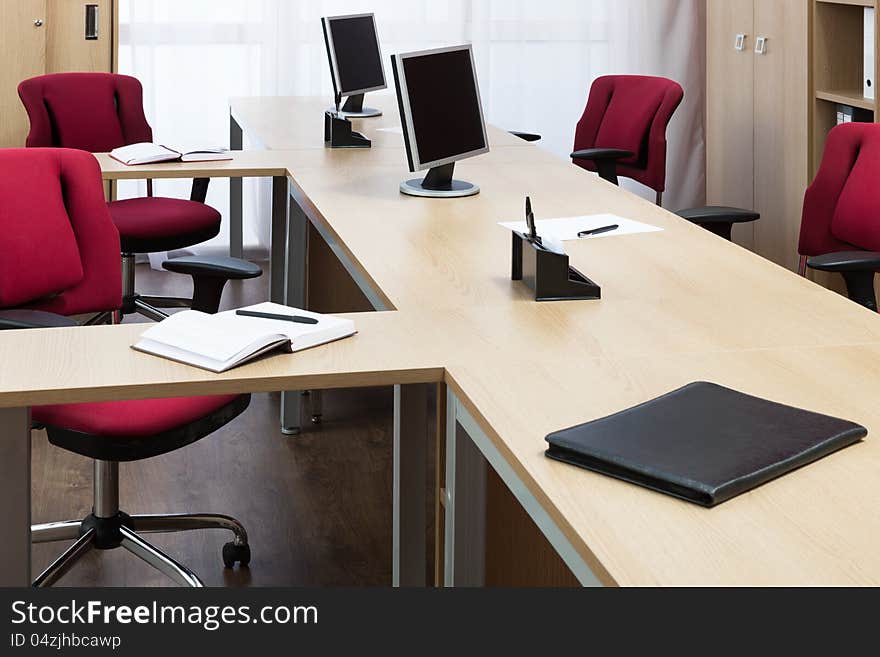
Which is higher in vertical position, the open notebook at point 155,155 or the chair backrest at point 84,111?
the chair backrest at point 84,111

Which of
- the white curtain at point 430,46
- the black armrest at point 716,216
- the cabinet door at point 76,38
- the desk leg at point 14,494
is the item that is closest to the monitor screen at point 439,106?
the black armrest at point 716,216

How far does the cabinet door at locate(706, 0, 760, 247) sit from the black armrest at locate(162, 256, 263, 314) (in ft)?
11.5

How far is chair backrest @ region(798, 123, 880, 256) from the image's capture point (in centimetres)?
365

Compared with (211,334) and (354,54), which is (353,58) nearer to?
(354,54)

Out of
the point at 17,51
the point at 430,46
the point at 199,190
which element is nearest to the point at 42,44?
the point at 17,51

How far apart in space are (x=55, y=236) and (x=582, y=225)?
1.33 meters

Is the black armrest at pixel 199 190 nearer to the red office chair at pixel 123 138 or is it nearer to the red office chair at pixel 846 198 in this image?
the red office chair at pixel 123 138

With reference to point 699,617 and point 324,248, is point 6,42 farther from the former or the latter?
point 699,617

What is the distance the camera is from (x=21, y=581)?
2039 mm

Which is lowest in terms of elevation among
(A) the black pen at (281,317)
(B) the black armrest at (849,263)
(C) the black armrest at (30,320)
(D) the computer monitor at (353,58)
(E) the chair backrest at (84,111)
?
(C) the black armrest at (30,320)

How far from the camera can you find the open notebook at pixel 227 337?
2127mm

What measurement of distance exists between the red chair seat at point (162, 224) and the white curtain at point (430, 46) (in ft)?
5.85

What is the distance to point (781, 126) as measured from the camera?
565cm

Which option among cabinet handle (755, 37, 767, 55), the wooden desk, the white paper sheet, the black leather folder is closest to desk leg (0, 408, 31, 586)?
the wooden desk
